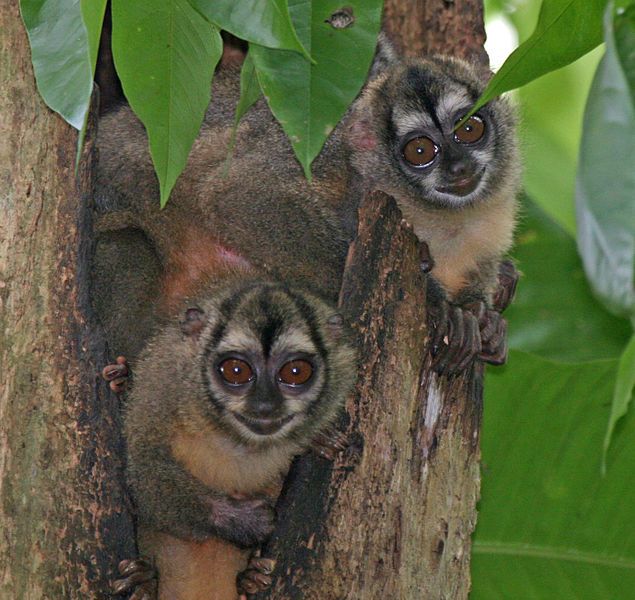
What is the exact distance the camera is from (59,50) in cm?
244

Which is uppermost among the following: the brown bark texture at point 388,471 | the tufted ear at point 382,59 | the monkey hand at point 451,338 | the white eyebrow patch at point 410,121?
the tufted ear at point 382,59

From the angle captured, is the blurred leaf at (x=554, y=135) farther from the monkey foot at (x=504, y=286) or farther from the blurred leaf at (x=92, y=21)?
the blurred leaf at (x=92, y=21)

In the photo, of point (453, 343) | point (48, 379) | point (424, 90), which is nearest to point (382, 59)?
point (424, 90)

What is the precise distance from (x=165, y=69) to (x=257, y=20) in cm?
30

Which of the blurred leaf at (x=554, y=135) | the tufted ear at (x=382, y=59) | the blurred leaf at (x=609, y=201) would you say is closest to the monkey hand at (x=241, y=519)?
the blurred leaf at (x=554, y=135)

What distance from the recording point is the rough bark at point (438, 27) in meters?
4.85

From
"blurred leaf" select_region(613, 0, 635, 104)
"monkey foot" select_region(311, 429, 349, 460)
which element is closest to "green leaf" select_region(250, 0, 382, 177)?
"blurred leaf" select_region(613, 0, 635, 104)

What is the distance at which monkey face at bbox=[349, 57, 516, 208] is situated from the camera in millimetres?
4141

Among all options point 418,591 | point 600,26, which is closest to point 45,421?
point 418,591

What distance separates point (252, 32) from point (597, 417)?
293cm

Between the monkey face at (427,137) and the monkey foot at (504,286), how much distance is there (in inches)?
17.1

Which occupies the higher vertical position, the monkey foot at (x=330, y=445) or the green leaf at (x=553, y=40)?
the green leaf at (x=553, y=40)

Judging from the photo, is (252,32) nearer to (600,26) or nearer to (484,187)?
(600,26)

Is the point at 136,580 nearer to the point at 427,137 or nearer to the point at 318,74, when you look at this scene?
the point at 318,74
